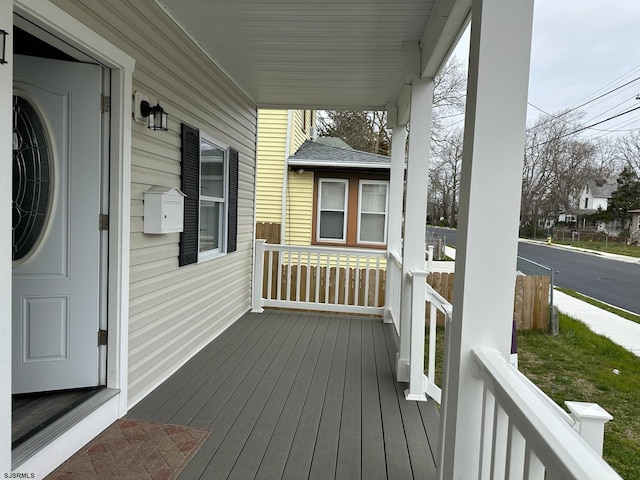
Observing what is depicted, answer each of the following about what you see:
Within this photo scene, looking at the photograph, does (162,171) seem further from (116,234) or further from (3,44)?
(3,44)

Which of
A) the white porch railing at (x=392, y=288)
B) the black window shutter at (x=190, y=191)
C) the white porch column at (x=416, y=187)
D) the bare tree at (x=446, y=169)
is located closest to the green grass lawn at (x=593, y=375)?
the white porch railing at (x=392, y=288)

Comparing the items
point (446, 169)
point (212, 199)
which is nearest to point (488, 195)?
point (212, 199)

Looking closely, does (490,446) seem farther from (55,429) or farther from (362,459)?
(55,429)

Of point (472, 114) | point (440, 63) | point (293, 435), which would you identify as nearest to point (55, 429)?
point (293, 435)

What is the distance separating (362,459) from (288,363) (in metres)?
1.59

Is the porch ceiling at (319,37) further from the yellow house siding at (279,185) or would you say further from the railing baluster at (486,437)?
the yellow house siding at (279,185)

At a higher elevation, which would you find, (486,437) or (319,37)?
(319,37)

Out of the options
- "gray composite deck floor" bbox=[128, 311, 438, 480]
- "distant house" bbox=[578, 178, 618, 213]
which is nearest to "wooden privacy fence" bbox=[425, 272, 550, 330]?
"gray composite deck floor" bbox=[128, 311, 438, 480]

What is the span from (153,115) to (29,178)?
2.88 feet

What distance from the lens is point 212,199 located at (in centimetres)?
438

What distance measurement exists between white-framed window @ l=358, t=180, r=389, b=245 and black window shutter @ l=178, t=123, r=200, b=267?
17.0 feet

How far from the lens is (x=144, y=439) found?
2.47 meters

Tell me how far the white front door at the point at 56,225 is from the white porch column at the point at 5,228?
0.81 metres

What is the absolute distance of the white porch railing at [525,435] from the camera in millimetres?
869
